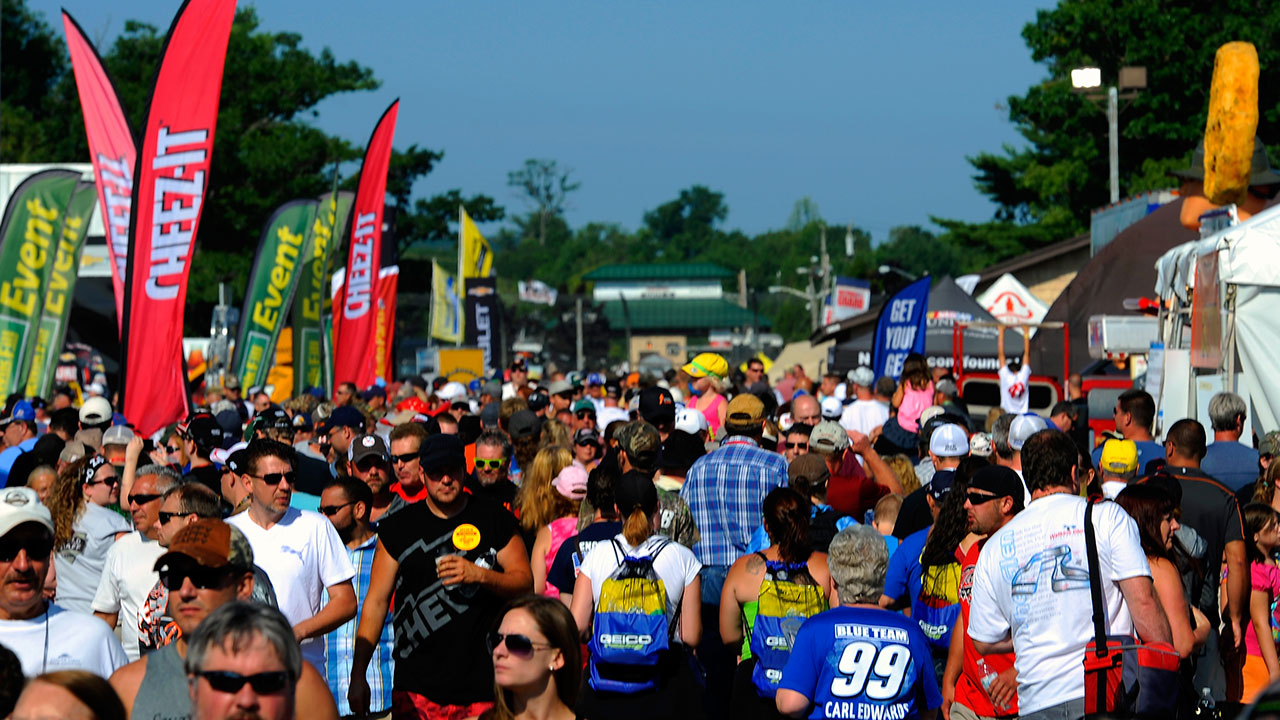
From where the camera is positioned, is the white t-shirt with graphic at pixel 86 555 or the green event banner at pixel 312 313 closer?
the white t-shirt with graphic at pixel 86 555

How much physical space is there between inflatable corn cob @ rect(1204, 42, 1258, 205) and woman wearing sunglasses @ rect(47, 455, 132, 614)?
944cm

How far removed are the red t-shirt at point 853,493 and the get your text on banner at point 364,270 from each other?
1488cm

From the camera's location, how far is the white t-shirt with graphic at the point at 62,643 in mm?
4395

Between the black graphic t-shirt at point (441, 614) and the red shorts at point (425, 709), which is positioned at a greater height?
the black graphic t-shirt at point (441, 614)

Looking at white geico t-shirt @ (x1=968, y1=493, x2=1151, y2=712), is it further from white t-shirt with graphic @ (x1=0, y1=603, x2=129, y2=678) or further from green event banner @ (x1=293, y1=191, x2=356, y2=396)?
green event banner @ (x1=293, y1=191, x2=356, y2=396)

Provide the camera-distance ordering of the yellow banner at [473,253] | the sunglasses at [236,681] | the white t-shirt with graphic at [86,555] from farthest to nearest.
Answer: the yellow banner at [473,253] → the white t-shirt with graphic at [86,555] → the sunglasses at [236,681]

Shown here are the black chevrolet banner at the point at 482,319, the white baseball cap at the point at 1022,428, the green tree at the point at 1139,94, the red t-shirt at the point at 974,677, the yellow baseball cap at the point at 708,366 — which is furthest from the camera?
the green tree at the point at 1139,94

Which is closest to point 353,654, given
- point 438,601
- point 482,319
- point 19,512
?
point 438,601

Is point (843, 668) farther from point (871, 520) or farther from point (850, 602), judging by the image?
point (871, 520)

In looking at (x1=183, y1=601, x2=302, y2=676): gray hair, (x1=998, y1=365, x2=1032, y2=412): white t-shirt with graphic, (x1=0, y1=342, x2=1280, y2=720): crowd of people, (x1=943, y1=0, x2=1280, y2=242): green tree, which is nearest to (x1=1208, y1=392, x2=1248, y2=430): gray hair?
(x1=0, y1=342, x2=1280, y2=720): crowd of people

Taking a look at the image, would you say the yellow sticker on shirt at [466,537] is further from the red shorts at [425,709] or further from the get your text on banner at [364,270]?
the get your text on banner at [364,270]

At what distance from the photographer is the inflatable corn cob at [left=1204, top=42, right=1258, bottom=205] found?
12703 mm

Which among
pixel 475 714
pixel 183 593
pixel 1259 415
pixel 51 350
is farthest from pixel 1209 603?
pixel 51 350

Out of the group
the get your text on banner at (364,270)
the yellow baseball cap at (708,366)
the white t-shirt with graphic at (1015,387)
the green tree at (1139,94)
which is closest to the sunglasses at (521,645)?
the yellow baseball cap at (708,366)
